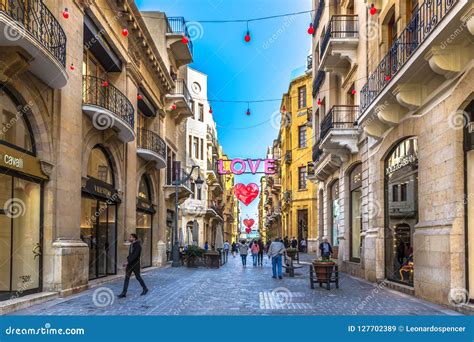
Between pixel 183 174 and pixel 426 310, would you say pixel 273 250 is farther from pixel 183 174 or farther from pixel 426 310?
pixel 183 174

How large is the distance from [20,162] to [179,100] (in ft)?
63.1

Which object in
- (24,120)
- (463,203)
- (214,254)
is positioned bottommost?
(214,254)

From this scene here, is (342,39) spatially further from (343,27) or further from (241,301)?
(241,301)

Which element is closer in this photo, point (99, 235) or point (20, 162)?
point (20, 162)

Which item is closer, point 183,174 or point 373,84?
point 373,84

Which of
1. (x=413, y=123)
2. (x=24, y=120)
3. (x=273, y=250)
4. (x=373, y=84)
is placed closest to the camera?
(x=24, y=120)

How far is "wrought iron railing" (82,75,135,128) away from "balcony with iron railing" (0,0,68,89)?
359 centimetres

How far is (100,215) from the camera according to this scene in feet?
60.6

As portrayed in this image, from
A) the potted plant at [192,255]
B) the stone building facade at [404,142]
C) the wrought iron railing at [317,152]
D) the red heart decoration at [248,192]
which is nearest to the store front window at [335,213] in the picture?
the stone building facade at [404,142]

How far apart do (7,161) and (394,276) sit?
1071cm

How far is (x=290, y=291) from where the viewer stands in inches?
586

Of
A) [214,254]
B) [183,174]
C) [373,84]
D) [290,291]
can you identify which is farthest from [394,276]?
[183,174]

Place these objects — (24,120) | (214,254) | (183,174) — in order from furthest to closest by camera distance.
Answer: (183,174) < (214,254) < (24,120)

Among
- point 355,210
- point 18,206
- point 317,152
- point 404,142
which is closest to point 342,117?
point 355,210
